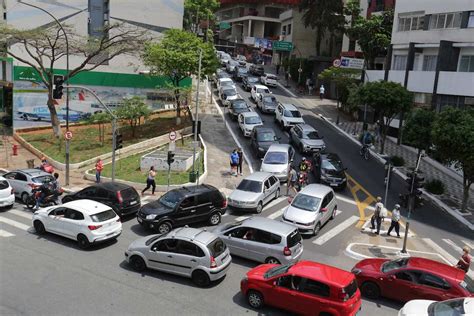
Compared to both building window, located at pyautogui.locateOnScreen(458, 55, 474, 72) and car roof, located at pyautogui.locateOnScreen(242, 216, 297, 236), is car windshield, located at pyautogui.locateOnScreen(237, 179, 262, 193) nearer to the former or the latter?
car roof, located at pyautogui.locateOnScreen(242, 216, 297, 236)

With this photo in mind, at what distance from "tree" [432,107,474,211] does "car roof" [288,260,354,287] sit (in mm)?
14271

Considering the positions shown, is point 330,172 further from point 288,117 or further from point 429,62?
point 429,62

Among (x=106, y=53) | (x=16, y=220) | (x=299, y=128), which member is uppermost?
(x=106, y=53)

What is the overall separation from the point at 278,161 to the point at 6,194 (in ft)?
49.0

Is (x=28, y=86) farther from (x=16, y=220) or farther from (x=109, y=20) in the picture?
(x=16, y=220)

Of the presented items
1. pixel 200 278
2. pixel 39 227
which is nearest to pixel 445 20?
pixel 200 278

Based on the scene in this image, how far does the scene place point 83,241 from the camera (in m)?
17.2

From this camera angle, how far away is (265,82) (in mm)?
63156

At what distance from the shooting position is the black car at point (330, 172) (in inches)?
1068

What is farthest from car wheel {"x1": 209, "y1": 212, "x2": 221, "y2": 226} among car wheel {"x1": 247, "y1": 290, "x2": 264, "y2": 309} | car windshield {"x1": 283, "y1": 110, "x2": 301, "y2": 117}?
car windshield {"x1": 283, "y1": 110, "x2": 301, "y2": 117}

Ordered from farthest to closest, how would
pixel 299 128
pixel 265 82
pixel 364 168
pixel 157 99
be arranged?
pixel 265 82
pixel 157 99
pixel 299 128
pixel 364 168

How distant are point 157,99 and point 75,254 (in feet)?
106

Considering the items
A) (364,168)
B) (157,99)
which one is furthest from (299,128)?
(157,99)

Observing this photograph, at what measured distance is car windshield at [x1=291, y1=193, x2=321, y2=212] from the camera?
20750mm
